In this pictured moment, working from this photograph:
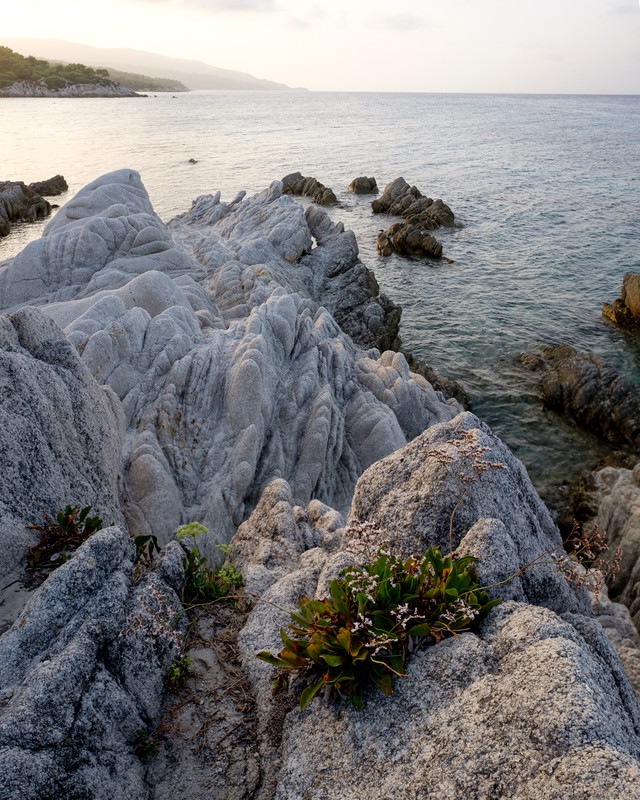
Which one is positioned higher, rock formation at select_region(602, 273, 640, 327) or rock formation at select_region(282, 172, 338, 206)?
rock formation at select_region(282, 172, 338, 206)

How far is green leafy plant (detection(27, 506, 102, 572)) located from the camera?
7504 mm

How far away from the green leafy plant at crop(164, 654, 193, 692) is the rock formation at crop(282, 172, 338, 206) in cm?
6813

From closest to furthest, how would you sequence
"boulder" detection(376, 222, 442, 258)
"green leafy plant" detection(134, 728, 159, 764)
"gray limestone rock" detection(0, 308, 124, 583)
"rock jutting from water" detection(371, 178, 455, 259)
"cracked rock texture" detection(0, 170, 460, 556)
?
"green leafy plant" detection(134, 728, 159, 764)
"gray limestone rock" detection(0, 308, 124, 583)
"cracked rock texture" detection(0, 170, 460, 556)
"boulder" detection(376, 222, 442, 258)
"rock jutting from water" detection(371, 178, 455, 259)

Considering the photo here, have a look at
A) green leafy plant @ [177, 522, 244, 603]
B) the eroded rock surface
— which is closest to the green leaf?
the eroded rock surface

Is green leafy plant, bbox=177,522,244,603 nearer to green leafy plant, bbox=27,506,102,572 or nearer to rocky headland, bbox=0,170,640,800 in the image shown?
rocky headland, bbox=0,170,640,800

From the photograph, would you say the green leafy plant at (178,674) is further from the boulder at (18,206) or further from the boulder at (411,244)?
the boulder at (18,206)

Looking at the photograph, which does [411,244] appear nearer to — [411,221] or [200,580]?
[411,221]

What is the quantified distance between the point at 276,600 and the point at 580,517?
57.0 ft

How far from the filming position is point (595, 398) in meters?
27.0

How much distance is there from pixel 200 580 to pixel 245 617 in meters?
0.82

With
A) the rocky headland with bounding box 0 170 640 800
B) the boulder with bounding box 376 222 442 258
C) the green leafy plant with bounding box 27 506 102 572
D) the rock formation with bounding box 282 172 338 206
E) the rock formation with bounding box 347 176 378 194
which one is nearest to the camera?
the rocky headland with bounding box 0 170 640 800

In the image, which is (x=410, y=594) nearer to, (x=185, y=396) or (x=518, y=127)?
(x=185, y=396)

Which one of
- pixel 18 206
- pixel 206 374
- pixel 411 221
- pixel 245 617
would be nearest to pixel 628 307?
pixel 411 221

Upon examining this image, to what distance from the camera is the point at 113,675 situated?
589cm
